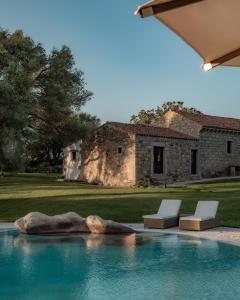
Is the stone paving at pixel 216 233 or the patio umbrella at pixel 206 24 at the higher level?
the patio umbrella at pixel 206 24

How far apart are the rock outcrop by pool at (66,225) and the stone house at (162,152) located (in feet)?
56.5

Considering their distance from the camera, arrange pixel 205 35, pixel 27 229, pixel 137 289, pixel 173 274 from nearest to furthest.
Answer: pixel 205 35, pixel 137 289, pixel 173 274, pixel 27 229

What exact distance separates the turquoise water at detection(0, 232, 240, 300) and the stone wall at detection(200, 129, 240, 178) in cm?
2302

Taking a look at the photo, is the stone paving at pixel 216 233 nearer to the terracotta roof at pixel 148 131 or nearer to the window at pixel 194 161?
the terracotta roof at pixel 148 131

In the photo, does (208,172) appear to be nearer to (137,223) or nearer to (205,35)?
(137,223)

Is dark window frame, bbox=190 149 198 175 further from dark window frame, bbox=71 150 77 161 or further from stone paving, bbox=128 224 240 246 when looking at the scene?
stone paving, bbox=128 224 240 246

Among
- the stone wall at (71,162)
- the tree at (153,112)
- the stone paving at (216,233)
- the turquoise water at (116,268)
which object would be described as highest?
the tree at (153,112)

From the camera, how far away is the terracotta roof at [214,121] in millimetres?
35406

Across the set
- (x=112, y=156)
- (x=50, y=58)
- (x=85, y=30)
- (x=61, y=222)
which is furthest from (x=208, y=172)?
(x=61, y=222)

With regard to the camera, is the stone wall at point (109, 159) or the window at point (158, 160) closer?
the stone wall at point (109, 159)

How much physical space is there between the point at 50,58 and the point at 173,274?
25.6 metres

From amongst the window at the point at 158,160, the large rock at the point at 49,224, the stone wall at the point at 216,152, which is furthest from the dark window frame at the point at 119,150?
the large rock at the point at 49,224

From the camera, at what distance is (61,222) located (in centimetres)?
1332

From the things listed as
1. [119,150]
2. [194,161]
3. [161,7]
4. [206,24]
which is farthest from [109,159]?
[161,7]
